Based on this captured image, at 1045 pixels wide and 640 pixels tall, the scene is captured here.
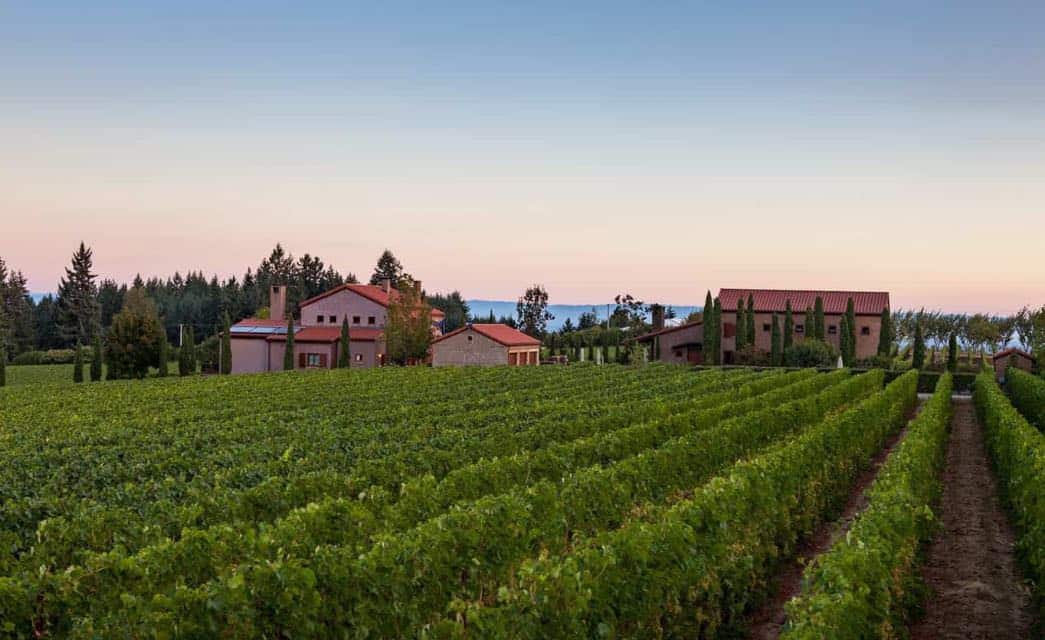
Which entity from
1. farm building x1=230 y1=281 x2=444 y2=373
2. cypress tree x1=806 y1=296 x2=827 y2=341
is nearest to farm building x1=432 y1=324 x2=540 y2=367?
farm building x1=230 y1=281 x2=444 y2=373

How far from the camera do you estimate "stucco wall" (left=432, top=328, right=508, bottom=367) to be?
67.0 metres

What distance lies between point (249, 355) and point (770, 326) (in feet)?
143

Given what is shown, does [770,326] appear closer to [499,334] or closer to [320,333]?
[499,334]

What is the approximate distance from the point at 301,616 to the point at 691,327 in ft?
238

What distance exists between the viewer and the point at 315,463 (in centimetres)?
1648

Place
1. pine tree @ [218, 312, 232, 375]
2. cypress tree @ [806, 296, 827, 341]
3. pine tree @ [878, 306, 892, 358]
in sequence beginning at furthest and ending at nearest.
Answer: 1. cypress tree @ [806, 296, 827, 341]
2. pine tree @ [878, 306, 892, 358]
3. pine tree @ [218, 312, 232, 375]

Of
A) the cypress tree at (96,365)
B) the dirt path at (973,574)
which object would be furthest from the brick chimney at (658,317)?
the dirt path at (973,574)

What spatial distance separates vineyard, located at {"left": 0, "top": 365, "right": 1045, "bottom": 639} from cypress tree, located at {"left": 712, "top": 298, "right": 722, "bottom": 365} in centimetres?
4965

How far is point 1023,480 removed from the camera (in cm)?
1573

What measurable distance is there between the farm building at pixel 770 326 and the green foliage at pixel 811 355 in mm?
5212

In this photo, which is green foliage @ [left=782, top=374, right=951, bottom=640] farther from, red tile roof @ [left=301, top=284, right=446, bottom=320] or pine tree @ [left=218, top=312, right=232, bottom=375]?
red tile roof @ [left=301, top=284, right=446, bottom=320]

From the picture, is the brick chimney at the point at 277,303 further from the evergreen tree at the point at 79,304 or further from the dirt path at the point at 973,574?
the dirt path at the point at 973,574

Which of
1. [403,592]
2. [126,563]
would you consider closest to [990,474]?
[403,592]

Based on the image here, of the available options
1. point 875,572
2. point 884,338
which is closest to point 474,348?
point 884,338
